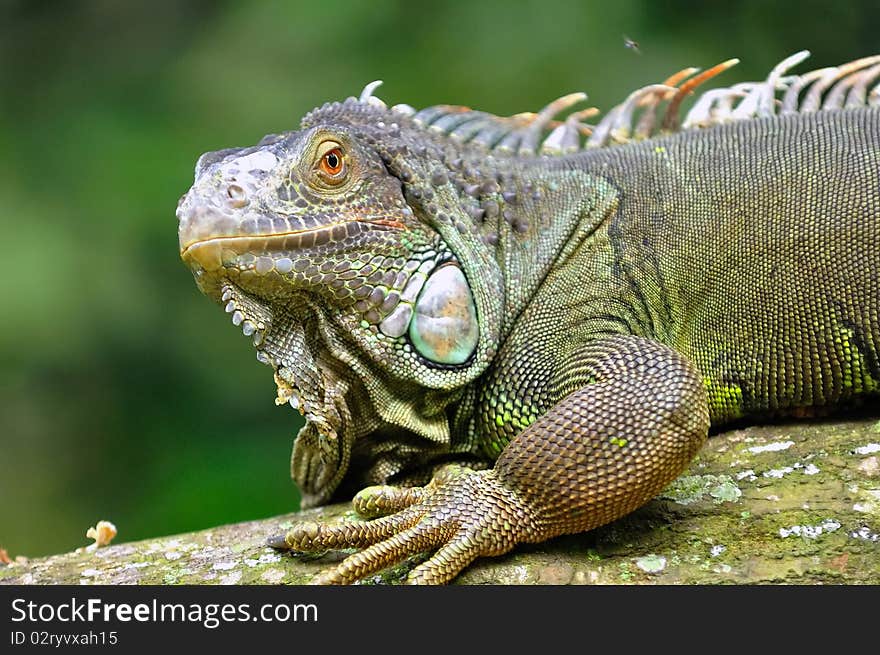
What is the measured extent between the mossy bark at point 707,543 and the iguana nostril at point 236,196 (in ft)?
4.23

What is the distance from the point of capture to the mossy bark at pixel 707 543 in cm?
299

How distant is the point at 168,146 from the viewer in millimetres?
6523

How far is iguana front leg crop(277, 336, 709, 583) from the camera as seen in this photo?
9.78ft

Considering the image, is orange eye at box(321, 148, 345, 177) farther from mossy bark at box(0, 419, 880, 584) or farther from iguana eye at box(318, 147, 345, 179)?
mossy bark at box(0, 419, 880, 584)

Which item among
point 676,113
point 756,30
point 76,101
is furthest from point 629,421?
point 76,101

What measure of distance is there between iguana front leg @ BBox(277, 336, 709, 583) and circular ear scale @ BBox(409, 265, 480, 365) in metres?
0.52

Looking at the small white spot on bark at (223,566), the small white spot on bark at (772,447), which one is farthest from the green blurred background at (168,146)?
the small white spot on bark at (772,447)

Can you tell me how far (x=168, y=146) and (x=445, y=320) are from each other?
3.84 meters

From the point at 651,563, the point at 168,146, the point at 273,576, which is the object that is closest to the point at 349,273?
the point at 273,576

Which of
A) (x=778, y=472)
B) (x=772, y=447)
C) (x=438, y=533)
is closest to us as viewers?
(x=438, y=533)

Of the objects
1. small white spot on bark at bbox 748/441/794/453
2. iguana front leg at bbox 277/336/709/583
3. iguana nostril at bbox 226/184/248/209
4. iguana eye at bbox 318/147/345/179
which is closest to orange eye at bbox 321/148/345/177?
iguana eye at bbox 318/147/345/179

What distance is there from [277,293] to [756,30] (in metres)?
4.59

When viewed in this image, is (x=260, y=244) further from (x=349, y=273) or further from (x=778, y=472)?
(x=778, y=472)

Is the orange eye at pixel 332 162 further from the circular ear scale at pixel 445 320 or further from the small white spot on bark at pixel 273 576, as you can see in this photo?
the small white spot on bark at pixel 273 576
